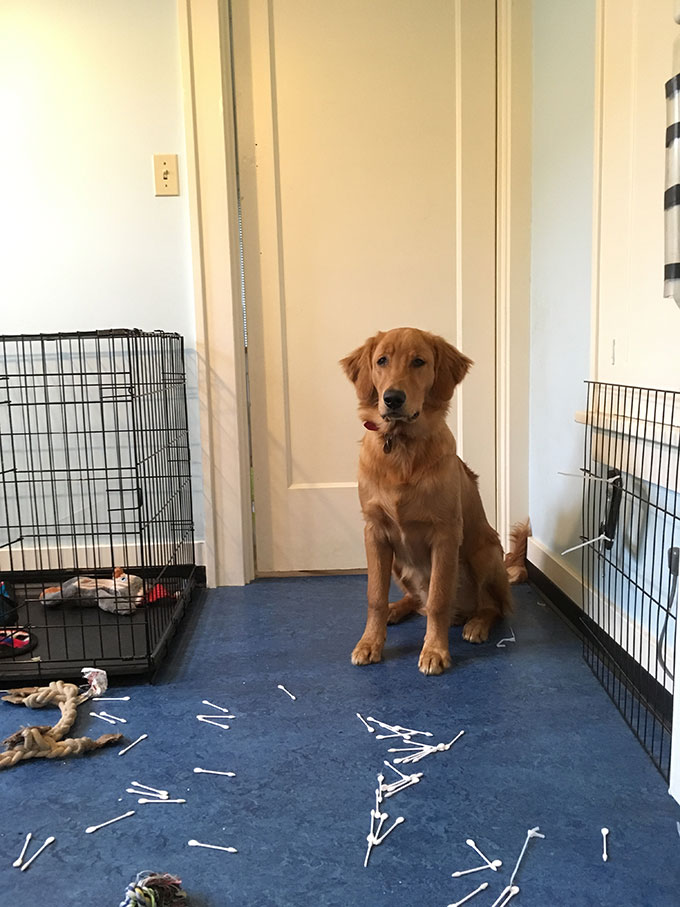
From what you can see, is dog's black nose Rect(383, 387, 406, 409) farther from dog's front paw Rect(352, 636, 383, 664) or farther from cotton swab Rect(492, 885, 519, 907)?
cotton swab Rect(492, 885, 519, 907)

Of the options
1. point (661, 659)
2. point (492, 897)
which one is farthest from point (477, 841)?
point (661, 659)

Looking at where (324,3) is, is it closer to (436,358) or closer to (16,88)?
(16,88)

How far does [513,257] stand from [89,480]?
1817 millimetres

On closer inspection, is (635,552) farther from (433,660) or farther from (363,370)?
(363,370)

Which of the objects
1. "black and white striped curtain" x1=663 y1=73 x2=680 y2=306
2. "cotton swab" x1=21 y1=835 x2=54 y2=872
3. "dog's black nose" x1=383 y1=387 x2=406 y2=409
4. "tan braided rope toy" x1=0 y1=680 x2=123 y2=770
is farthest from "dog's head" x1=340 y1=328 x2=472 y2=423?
"cotton swab" x1=21 y1=835 x2=54 y2=872

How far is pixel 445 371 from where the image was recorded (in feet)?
6.82

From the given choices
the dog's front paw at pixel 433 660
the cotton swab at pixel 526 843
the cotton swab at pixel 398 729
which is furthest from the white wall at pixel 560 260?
the cotton swab at pixel 526 843

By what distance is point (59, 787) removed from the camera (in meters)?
1.45

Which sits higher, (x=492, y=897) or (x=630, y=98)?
(x=630, y=98)

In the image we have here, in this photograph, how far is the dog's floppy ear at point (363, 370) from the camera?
2078 millimetres

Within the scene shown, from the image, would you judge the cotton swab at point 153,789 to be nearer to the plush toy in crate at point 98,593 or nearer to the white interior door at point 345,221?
the plush toy in crate at point 98,593

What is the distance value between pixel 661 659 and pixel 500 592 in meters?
0.70

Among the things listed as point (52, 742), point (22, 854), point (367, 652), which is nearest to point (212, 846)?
point (22, 854)

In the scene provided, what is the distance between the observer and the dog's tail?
8.79 ft
